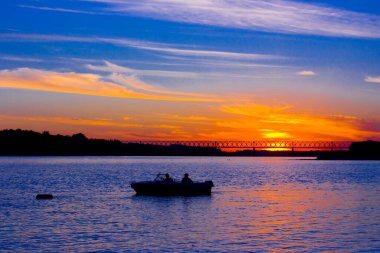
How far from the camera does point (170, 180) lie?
2736 inches

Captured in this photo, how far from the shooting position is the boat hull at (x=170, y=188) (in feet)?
224

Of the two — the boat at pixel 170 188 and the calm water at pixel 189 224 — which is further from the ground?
the boat at pixel 170 188

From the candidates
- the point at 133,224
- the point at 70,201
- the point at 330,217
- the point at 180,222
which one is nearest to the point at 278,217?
the point at 330,217

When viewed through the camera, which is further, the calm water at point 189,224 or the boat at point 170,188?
the boat at point 170,188

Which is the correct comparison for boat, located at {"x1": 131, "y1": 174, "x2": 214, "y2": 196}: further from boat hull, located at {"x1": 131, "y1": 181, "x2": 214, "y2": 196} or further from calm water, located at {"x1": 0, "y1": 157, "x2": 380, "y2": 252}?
calm water, located at {"x1": 0, "y1": 157, "x2": 380, "y2": 252}

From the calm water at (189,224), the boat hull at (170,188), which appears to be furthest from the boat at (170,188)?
the calm water at (189,224)

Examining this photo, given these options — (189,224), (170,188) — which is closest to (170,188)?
(170,188)

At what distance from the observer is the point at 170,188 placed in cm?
6825

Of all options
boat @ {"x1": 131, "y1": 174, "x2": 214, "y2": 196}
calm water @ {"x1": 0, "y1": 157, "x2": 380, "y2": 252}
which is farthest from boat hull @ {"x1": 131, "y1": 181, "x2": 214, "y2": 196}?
calm water @ {"x1": 0, "y1": 157, "x2": 380, "y2": 252}

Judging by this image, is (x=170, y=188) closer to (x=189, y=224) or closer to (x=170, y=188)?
(x=170, y=188)

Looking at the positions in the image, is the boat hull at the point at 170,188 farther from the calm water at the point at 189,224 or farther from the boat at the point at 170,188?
the calm water at the point at 189,224

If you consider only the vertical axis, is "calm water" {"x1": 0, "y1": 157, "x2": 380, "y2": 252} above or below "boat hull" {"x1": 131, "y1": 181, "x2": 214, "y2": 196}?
below

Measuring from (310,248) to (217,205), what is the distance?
2580 cm

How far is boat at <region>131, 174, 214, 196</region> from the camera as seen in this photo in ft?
224
